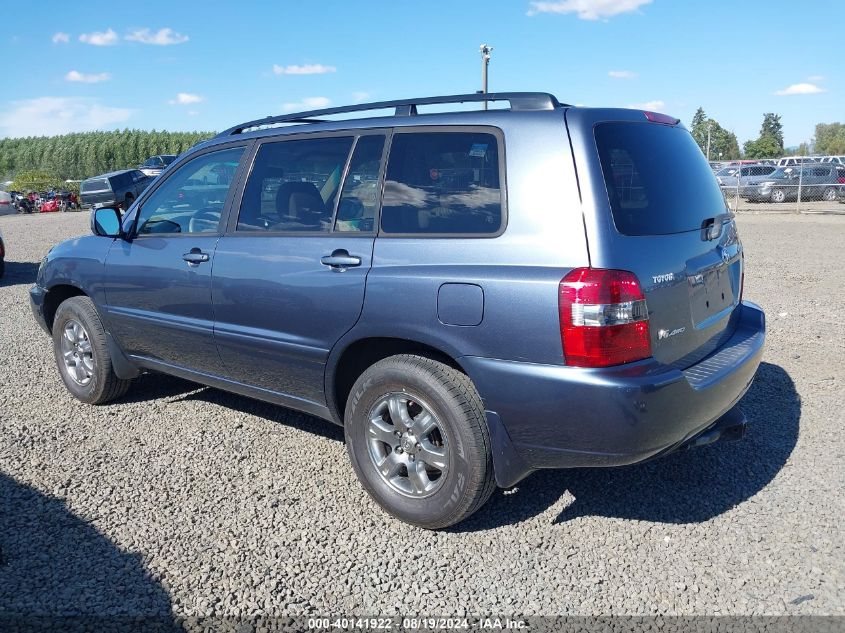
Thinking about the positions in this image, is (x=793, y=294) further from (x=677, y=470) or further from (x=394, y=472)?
(x=394, y=472)

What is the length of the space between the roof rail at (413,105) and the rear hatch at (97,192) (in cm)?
1901

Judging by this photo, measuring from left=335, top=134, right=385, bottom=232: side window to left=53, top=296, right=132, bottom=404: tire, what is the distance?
2.31 m

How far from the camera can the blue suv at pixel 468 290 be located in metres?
2.85

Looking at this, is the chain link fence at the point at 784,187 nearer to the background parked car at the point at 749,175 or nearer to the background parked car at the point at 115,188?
the background parked car at the point at 749,175

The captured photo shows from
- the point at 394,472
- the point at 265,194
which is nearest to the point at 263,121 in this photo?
the point at 265,194

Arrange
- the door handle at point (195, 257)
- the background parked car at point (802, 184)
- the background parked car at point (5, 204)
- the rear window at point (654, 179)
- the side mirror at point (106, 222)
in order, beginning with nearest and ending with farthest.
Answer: the rear window at point (654, 179), the door handle at point (195, 257), the side mirror at point (106, 222), the background parked car at point (802, 184), the background parked car at point (5, 204)

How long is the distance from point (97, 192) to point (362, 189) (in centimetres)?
2112

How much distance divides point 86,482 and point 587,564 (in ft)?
8.74

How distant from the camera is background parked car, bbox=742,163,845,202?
2484cm

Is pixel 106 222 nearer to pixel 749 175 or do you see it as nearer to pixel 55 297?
pixel 55 297

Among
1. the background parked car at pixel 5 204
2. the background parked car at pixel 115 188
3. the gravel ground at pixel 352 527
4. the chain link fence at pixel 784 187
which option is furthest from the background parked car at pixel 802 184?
the background parked car at pixel 5 204

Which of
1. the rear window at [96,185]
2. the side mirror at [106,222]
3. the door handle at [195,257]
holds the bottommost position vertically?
the door handle at [195,257]

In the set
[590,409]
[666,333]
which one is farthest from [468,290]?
[666,333]

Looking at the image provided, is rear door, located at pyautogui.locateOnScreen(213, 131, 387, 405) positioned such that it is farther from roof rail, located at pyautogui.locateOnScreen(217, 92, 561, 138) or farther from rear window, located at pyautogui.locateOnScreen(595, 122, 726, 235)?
rear window, located at pyautogui.locateOnScreen(595, 122, 726, 235)
